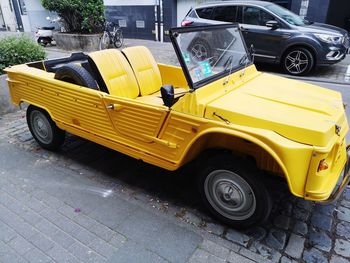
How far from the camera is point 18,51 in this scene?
19.9 feet

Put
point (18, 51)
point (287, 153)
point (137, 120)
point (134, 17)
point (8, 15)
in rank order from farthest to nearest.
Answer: point (8, 15), point (134, 17), point (18, 51), point (137, 120), point (287, 153)

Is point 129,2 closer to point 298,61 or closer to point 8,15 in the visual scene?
point 298,61

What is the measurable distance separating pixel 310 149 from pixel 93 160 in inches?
113

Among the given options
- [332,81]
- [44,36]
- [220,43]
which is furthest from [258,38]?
[44,36]

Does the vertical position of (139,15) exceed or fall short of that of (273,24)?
it falls short

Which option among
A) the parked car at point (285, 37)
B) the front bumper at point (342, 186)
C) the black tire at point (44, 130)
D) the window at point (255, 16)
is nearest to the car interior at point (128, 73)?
the black tire at point (44, 130)

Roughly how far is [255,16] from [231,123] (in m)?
6.62

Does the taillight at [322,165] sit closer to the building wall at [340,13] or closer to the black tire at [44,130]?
the black tire at [44,130]

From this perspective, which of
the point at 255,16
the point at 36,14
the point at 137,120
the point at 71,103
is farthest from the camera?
the point at 36,14

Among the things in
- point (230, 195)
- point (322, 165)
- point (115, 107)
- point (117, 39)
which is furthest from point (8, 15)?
point (322, 165)

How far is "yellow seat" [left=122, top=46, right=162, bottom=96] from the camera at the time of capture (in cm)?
395

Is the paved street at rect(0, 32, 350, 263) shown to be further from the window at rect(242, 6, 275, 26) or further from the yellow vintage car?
the window at rect(242, 6, 275, 26)

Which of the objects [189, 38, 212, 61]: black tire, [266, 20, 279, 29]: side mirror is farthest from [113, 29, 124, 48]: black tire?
[189, 38, 212, 61]: black tire

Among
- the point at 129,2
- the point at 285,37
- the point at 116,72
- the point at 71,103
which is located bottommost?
the point at 71,103
